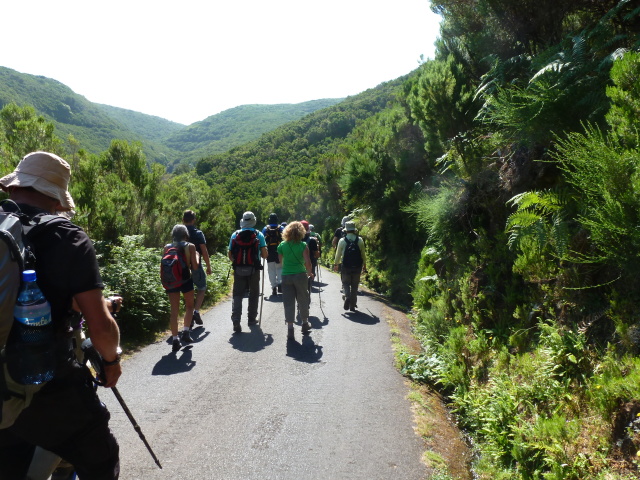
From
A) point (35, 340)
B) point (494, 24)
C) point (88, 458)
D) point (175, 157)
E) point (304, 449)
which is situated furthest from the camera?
point (175, 157)

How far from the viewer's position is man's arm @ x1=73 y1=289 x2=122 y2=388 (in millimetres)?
2256

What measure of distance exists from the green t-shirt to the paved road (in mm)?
1283

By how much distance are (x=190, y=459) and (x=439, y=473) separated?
7.17ft

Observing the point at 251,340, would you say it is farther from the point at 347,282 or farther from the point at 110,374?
the point at 110,374

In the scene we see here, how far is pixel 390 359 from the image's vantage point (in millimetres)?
7191

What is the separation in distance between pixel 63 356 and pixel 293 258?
589cm

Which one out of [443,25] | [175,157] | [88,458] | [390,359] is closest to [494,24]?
[443,25]

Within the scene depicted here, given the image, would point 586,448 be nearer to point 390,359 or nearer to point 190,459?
point 190,459

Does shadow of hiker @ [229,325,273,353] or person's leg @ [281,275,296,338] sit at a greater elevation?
person's leg @ [281,275,296,338]

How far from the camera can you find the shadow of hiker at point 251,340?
752cm

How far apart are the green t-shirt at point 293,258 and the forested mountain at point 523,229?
8.16 ft

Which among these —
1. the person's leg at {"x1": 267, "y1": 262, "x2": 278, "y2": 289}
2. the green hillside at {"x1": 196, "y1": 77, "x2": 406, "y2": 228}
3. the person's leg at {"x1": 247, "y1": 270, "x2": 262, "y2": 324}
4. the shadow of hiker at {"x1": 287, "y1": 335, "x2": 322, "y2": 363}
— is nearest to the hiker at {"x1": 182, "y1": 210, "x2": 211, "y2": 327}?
the person's leg at {"x1": 247, "y1": 270, "x2": 262, "y2": 324}

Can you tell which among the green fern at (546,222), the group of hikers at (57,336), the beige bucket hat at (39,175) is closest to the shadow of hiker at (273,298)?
the green fern at (546,222)

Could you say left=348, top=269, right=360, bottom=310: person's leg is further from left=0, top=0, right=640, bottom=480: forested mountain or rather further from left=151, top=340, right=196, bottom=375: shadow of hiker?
left=151, top=340, right=196, bottom=375: shadow of hiker
